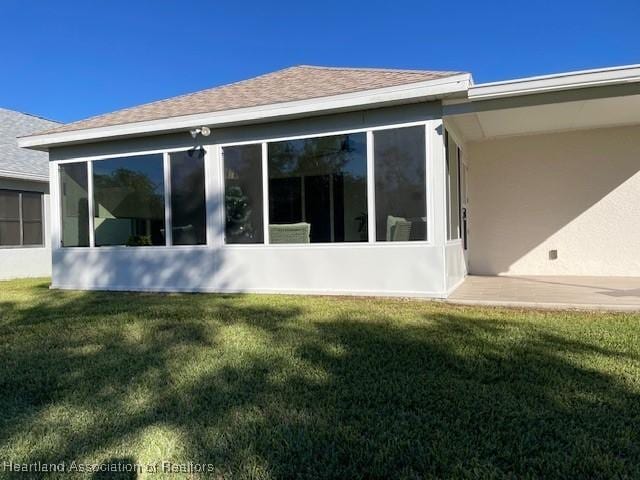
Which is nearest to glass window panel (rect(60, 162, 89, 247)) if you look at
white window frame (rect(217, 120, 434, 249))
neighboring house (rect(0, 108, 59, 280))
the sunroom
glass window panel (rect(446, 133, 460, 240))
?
the sunroom

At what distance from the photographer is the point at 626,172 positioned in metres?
8.23

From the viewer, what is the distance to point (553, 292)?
6.66m

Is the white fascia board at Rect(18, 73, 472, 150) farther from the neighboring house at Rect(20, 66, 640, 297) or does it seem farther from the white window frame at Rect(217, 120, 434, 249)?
the white window frame at Rect(217, 120, 434, 249)

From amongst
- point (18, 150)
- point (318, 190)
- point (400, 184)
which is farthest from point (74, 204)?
point (400, 184)

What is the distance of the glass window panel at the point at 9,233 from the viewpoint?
1141 cm

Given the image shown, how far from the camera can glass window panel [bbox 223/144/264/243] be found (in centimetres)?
746

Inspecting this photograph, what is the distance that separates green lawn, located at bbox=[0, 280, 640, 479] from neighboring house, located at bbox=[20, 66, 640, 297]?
1851 mm

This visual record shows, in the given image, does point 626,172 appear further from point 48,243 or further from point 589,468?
point 48,243

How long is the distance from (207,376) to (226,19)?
14.8 meters

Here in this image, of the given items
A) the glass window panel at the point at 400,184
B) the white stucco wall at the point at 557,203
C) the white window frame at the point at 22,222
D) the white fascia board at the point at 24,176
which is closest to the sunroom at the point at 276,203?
the glass window panel at the point at 400,184

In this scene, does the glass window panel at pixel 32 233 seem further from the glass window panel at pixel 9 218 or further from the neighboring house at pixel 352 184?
the neighboring house at pixel 352 184

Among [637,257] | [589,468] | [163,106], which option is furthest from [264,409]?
[637,257]

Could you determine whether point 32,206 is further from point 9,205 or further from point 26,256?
point 26,256

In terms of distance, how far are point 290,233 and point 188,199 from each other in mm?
2024
